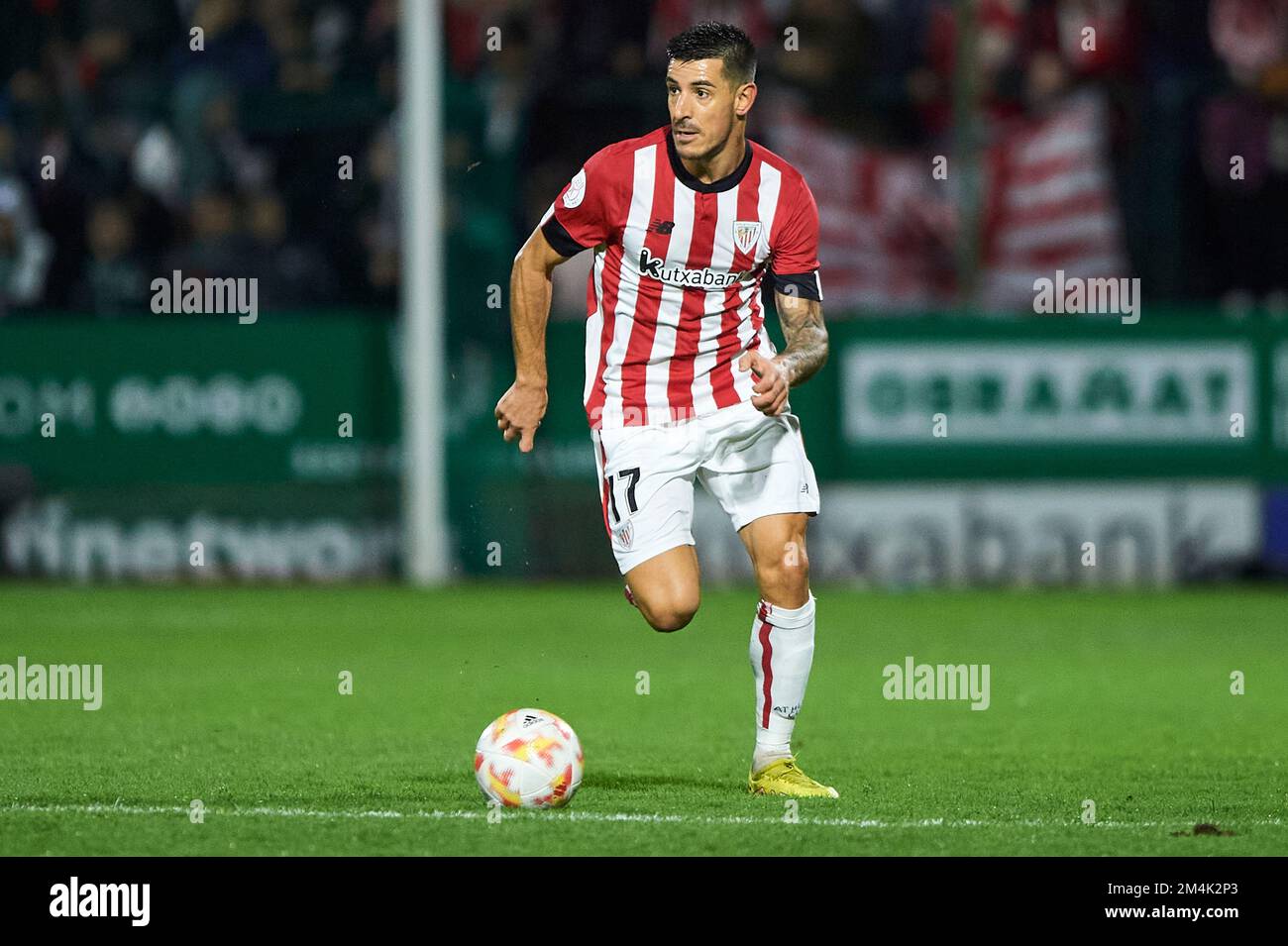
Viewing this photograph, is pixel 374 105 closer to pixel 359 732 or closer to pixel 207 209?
pixel 207 209

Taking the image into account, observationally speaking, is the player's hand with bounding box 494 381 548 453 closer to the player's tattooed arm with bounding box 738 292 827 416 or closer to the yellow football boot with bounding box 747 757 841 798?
the player's tattooed arm with bounding box 738 292 827 416

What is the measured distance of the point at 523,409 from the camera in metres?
6.43

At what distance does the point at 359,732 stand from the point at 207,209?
743 cm

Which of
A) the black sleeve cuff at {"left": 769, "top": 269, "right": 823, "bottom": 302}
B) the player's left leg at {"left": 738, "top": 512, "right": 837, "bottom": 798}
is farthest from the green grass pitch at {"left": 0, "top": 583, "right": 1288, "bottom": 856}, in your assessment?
the black sleeve cuff at {"left": 769, "top": 269, "right": 823, "bottom": 302}

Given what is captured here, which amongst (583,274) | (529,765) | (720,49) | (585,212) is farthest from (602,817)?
(583,274)

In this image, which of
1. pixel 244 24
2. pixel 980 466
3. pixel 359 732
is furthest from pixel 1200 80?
pixel 359 732

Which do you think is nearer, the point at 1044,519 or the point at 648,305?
the point at 648,305

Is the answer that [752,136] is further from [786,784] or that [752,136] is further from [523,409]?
[786,784]

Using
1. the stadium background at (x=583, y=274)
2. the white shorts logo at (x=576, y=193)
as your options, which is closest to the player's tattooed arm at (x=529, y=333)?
the white shorts logo at (x=576, y=193)

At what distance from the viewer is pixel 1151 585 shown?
13797 millimetres

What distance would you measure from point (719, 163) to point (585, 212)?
416 millimetres
